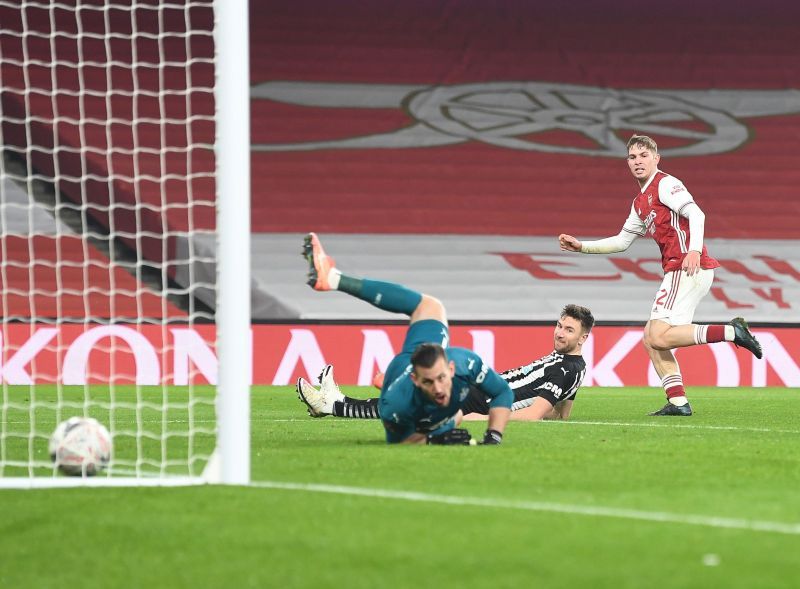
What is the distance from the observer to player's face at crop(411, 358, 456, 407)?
5.88 metres

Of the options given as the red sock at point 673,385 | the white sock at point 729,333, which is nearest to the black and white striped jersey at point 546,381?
the red sock at point 673,385

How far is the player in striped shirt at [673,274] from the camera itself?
362 inches

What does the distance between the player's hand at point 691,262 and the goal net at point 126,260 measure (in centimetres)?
329

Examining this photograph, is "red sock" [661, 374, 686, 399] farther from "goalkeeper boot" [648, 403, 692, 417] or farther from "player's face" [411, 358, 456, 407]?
"player's face" [411, 358, 456, 407]

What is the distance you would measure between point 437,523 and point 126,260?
12.5 meters

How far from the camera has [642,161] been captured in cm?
932

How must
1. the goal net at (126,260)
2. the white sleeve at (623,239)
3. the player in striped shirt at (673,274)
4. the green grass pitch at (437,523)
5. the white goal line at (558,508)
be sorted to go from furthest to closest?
1. the white sleeve at (623,239)
2. the player in striped shirt at (673,274)
3. the goal net at (126,260)
4. the white goal line at (558,508)
5. the green grass pitch at (437,523)

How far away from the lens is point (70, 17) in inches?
703

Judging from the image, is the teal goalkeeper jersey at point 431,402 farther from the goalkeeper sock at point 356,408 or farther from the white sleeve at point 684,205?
the white sleeve at point 684,205

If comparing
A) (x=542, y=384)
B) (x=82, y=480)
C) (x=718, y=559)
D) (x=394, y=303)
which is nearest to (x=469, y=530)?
(x=718, y=559)

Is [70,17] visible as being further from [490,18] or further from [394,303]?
[394,303]

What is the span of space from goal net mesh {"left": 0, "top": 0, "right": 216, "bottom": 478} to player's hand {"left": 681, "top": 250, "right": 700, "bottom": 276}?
3.41m

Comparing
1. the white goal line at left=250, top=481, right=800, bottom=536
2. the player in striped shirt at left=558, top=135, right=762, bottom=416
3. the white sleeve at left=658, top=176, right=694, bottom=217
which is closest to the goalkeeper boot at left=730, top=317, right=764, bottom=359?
the player in striped shirt at left=558, top=135, right=762, bottom=416

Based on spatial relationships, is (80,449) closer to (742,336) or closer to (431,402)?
(431,402)
